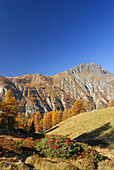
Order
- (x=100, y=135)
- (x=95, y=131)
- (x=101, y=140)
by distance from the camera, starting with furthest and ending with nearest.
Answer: (x=95, y=131) → (x=100, y=135) → (x=101, y=140)

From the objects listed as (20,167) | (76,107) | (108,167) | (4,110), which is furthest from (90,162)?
(76,107)

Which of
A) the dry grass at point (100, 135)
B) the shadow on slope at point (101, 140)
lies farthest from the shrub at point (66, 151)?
the shadow on slope at point (101, 140)

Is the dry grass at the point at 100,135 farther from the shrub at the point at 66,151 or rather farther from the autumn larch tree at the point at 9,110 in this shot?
the autumn larch tree at the point at 9,110

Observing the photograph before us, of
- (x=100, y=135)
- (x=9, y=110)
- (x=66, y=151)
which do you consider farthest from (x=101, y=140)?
(x=9, y=110)

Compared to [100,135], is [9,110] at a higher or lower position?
higher

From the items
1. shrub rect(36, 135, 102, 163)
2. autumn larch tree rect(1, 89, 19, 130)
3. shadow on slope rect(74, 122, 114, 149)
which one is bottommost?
shadow on slope rect(74, 122, 114, 149)

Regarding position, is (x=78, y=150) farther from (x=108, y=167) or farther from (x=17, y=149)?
(x=17, y=149)

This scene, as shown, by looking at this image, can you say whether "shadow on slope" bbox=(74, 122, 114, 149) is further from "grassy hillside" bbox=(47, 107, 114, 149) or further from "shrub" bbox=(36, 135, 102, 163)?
"shrub" bbox=(36, 135, 102, 163)

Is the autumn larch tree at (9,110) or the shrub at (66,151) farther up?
the autumn larch tree at (9,110)

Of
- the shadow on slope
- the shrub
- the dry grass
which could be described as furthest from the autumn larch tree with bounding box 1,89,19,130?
the shrub

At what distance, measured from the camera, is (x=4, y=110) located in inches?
1198

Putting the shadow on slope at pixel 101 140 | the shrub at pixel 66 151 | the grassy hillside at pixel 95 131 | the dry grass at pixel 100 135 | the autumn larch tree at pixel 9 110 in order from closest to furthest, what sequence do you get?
1. the shrub at pixel 66 151
2. the dry grass at pixel 100 135
3. the shadow on slope at pixel 101 140
4. the grassy hillside at pixel 95 131
5. the autumn larch tree at pixel 9 110

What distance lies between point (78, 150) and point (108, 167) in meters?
3.33

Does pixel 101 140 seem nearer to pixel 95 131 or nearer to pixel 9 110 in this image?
pixel 95 131
